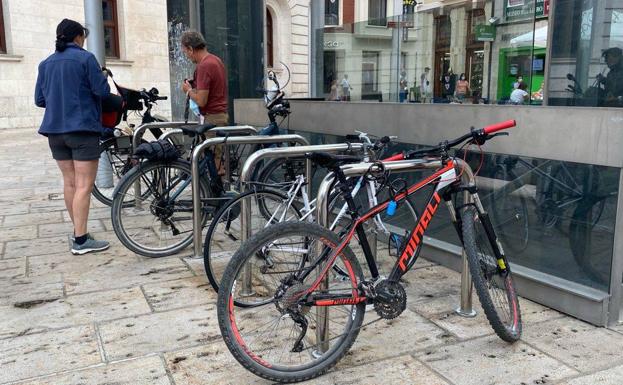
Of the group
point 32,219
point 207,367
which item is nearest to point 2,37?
point 32,219

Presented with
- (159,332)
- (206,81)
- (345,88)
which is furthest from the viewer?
(345,88)

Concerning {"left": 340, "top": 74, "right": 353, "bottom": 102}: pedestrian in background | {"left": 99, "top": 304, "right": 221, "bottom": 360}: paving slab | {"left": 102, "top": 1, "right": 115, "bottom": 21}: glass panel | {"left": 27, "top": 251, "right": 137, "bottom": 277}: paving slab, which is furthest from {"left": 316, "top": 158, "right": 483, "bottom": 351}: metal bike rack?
{"left": 102, "top": 1, "right": 115, "bottom": 21}: glass panel

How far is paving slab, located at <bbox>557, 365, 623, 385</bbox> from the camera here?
2697 mm

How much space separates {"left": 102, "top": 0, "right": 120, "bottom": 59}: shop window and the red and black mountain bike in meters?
18.2

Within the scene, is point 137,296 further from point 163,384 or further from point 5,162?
point 5,162

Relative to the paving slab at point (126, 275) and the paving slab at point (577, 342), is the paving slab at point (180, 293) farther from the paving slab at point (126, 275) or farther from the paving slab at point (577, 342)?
the paving slab at point (577, 342)

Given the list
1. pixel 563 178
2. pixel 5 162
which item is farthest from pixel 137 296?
pixel 5 162

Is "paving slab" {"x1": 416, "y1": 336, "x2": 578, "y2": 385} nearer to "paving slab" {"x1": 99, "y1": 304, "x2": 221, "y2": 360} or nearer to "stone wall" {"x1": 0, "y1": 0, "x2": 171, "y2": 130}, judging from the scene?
"paving slab" {"x1": 99, "y1": 304, "x2": 221, "y2": 360}

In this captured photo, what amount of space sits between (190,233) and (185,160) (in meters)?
0.60

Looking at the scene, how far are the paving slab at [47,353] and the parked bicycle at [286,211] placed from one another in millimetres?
846

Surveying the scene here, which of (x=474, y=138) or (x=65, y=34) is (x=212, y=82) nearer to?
(x=65, y=34)

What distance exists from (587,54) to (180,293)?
3576 millimetres

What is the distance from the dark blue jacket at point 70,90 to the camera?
14.4ft

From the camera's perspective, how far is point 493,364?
2873mm
